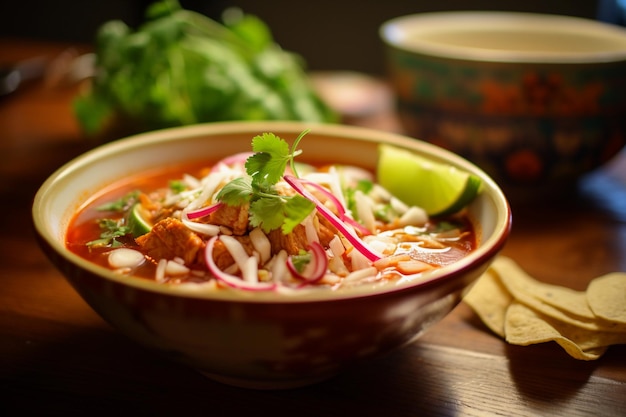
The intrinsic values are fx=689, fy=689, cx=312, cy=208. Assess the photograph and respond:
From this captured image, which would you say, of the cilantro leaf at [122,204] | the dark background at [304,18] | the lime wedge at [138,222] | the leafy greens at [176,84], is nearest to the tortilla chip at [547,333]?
the lime wedge at [138,222]

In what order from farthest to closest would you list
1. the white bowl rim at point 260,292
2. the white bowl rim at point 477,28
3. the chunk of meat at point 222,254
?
the white bowl rim at point 477,28
the chunk of meat at point 222,254
the white bowl rim at point 260,292

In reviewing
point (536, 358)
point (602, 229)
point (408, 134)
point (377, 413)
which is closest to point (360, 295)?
point (377, 413)

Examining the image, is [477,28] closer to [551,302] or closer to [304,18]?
[551,302]

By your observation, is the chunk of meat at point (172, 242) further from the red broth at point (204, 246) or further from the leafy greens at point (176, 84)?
the leafy greens at point (176, 84)

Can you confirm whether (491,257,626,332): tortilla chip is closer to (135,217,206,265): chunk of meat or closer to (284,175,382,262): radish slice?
(284,175,382,262): radish slice

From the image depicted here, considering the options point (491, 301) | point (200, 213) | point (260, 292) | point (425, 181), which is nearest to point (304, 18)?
point (425, 181)

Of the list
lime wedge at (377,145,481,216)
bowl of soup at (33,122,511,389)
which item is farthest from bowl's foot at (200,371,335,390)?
lime wedge at (377,145,481,216)
